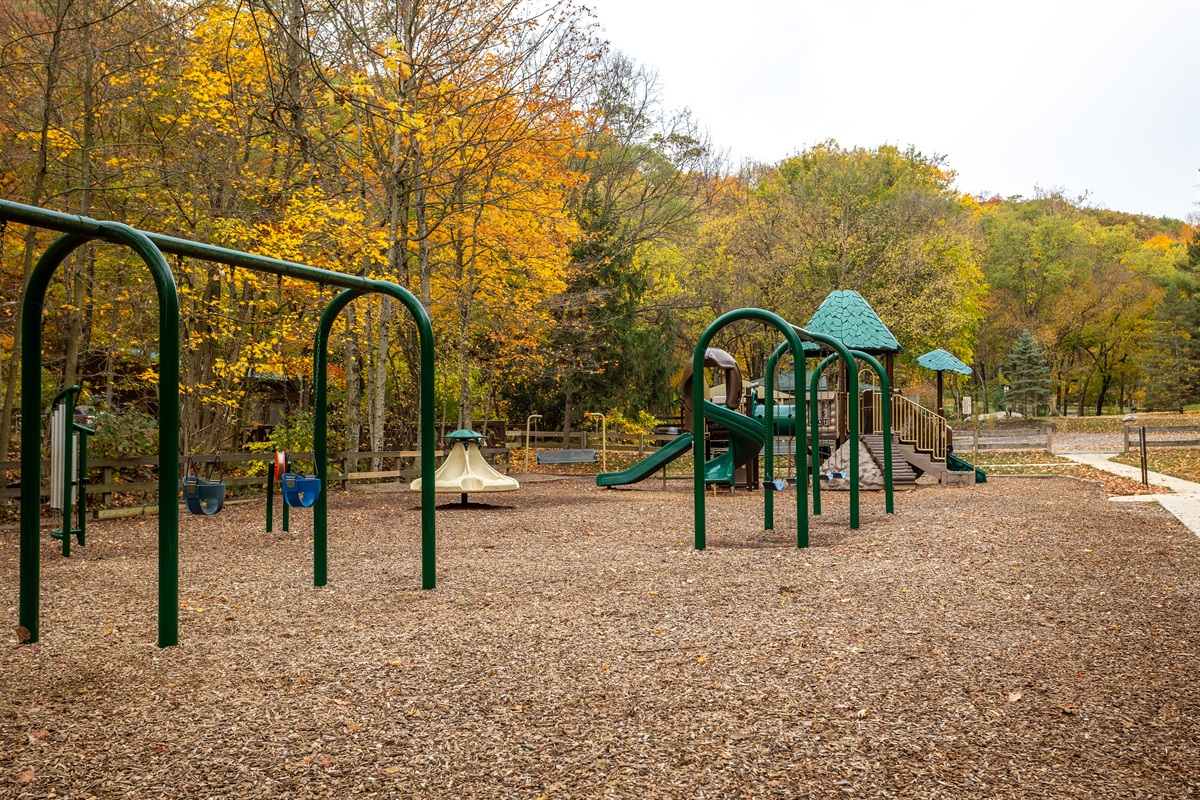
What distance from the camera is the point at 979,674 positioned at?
4.31 m

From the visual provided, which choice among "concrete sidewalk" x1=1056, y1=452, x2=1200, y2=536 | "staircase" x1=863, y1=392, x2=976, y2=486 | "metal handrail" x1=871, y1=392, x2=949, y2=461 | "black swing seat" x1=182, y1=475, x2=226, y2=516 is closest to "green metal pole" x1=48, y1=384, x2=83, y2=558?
"black swing seat" x1=182, y1=475, x2=226, y2=516

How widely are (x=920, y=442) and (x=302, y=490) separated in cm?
1462

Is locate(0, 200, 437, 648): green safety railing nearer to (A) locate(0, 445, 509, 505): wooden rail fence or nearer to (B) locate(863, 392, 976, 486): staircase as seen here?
(A) locate(0, 445, 509, 505): wooden rail fence

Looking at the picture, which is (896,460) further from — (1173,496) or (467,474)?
(467,474)

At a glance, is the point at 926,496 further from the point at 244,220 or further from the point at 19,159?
the point at 19,159

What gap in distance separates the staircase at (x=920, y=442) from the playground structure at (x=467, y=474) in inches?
300

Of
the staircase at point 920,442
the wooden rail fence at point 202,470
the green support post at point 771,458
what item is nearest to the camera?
the green support post at point 771,458

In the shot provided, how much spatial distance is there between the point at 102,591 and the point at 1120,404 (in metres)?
67.5

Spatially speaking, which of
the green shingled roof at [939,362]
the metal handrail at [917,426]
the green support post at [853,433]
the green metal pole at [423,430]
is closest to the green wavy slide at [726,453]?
the metal handrail at [917,426]

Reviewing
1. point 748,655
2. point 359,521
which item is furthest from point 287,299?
point 748,655

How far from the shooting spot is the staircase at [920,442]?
17.6 meters

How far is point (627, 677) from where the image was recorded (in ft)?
14.2

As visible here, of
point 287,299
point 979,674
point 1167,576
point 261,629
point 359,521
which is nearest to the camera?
point 979,674

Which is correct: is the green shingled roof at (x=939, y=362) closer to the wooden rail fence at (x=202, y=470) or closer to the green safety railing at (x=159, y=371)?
the wooden rail fence at (x=202, y=470)
